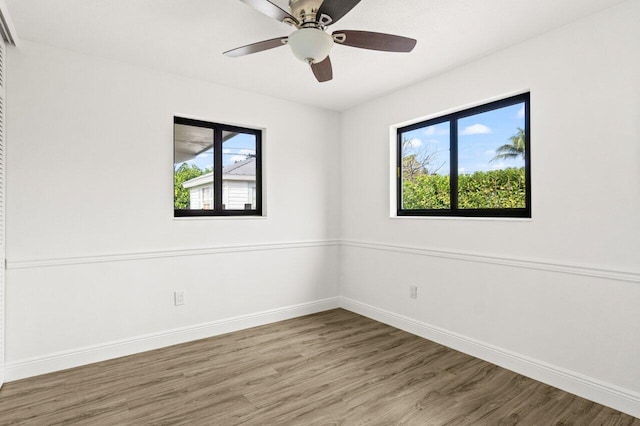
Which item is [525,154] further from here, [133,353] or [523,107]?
[133,353]

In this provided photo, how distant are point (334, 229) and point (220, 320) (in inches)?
66.1

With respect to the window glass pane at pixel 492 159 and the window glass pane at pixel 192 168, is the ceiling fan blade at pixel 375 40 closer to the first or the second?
the window glass pane at pixel 492 159

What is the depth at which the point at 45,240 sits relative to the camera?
255 centimetres

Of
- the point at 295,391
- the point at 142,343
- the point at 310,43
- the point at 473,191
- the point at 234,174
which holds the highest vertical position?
the point at 310,43

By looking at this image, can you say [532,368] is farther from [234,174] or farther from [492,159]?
[234,174]

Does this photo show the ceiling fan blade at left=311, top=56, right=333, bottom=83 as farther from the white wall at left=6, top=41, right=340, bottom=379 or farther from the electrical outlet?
the electrical outlet

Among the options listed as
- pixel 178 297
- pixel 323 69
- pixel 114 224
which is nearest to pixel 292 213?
pixel 178 297

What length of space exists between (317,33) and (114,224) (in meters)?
2.20

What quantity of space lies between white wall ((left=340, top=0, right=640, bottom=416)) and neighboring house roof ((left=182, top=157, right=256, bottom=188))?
183 centimetres

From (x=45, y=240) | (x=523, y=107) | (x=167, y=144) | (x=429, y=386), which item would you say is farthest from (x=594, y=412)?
(x=45, y=240)

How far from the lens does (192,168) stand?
3.34 metres

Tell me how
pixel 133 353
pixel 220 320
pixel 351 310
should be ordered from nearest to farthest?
pixel 133 353, pixel 220 320, pixel 351 310

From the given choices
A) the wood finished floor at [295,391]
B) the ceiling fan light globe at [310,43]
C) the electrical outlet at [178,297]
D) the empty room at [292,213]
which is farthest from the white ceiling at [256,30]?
the wood finished floor at [295,391]

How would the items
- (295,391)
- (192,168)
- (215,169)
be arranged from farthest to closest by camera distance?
1. (215,169)
2. (192,168)
3. (295,391)
